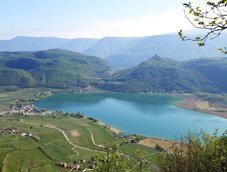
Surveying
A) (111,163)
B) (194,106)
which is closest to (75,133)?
(194,106)

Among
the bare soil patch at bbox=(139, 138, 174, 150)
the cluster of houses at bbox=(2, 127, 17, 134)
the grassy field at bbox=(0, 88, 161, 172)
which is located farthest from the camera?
the cluster of houses at bbox=(2, 127, 17, 134)

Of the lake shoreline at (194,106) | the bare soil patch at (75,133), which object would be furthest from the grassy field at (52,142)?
the lake shoreline at (194,106)

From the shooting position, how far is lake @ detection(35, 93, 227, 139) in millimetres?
107562

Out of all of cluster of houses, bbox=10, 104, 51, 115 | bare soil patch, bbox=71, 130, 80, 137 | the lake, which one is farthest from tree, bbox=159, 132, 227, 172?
cluster of houses, bbox=10, 104, 51, 115

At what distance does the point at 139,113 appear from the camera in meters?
134

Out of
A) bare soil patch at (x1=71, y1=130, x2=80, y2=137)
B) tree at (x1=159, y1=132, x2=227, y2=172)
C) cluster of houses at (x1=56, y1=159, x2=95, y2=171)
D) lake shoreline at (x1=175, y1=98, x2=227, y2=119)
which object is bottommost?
bare soil patch at (x1=71, y1=130, x2=80, y2=137)

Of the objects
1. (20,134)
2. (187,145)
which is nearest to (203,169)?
(187,145)

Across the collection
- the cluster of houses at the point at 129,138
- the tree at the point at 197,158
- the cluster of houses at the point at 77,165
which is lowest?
the cluster of houses at the point at 129,138

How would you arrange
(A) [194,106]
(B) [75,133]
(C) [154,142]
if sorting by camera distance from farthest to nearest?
(A) [194,106]
(B) [75,133]
(C) [154,142]

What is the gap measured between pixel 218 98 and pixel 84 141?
335ft

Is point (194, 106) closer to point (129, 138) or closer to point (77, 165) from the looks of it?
point (129, 138)

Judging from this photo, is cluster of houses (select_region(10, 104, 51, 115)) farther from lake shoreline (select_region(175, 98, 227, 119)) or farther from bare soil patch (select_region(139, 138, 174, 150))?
lake shoreline (select_region(175, 98, 227, 119))

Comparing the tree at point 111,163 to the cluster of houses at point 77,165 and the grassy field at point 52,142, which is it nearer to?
the grassy field at point 52,142

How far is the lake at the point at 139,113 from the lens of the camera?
107562mm
